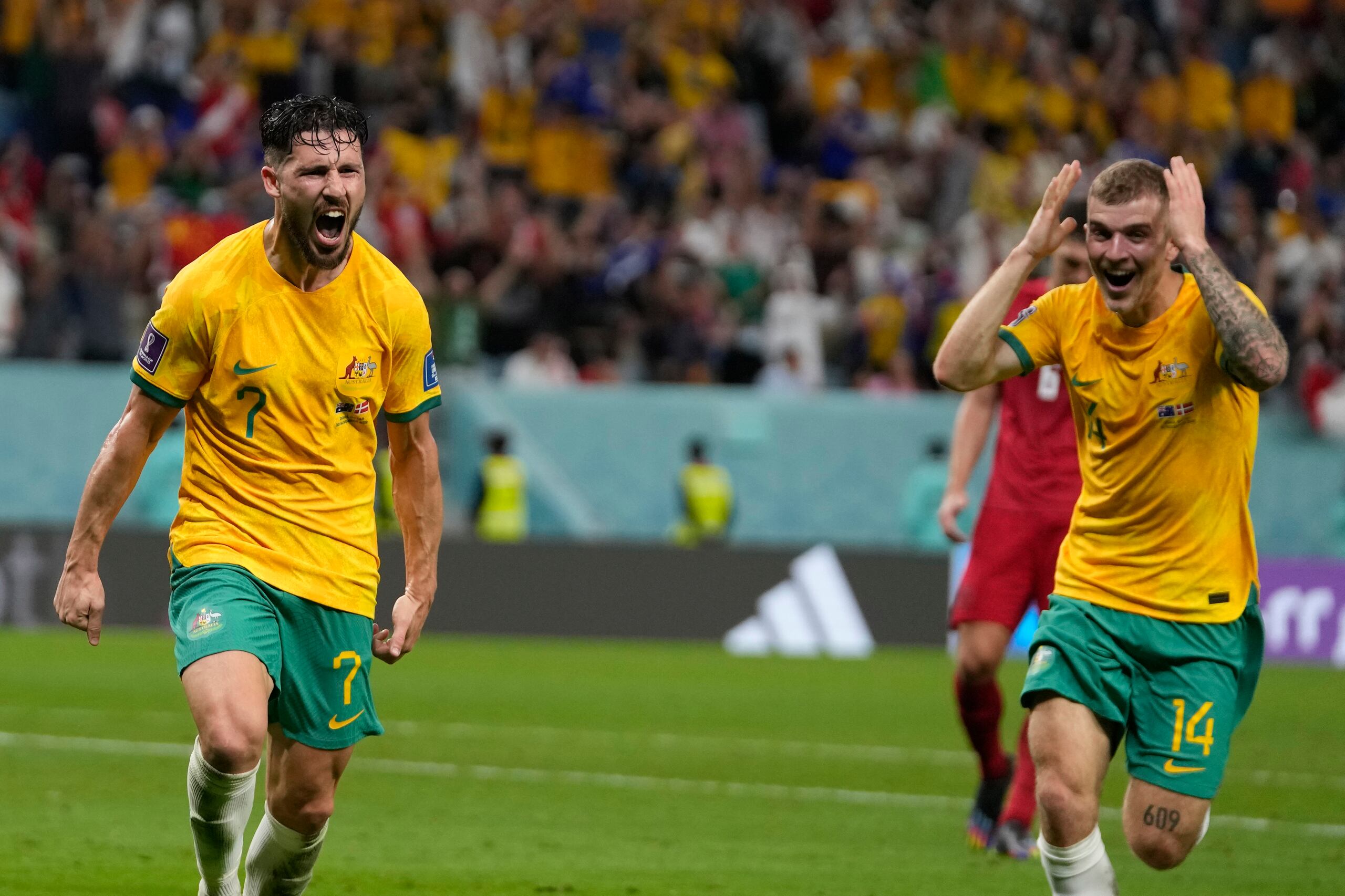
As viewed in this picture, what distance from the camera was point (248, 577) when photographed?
18.4ft

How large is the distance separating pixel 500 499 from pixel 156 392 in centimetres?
1403

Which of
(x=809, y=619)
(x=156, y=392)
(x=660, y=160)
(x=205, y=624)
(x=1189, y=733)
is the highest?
(x=156, y=392)

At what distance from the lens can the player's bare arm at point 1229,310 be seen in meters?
5.61

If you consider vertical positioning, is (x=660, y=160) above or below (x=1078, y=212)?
below

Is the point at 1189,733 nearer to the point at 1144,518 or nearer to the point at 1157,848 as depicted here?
the point at 1157,848

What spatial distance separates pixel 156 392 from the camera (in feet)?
18.4

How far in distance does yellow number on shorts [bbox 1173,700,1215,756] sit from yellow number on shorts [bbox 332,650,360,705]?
2353 mm

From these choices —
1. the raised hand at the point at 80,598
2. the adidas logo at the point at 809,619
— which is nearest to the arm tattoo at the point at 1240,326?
the raised hand at the point at 80,598

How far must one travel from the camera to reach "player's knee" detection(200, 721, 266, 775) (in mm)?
5348

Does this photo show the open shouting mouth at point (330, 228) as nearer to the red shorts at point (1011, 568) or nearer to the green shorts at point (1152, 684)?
the green shorts at point (1152, 684)

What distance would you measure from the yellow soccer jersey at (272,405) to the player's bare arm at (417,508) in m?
0.17

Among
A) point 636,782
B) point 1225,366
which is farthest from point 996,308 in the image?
point 636,782

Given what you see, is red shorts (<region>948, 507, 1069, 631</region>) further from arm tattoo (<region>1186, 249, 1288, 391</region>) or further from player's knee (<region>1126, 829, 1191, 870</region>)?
arm tattoo (<region>1186, 249, 1288, 391</region>)

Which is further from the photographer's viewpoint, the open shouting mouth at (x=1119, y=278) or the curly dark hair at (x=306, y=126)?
the open shouting mouth at (x=1119, y=278)
